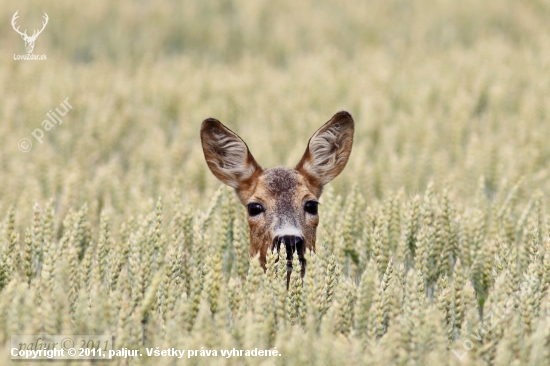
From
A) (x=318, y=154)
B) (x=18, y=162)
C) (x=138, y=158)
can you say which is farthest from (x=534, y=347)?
(x=18, y=162)

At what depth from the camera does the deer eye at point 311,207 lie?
4789 millimetres

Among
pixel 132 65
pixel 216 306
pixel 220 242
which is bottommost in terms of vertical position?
pixel 216 306

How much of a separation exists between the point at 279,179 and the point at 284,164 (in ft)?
10.2

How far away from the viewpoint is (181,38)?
50.1 ft

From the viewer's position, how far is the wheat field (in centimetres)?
332

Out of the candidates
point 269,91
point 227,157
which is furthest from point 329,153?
point 269,91

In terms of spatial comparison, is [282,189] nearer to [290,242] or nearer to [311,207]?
[311,207]

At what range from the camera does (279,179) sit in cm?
485

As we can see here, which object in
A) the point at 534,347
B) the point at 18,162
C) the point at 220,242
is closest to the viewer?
the point at 534,347

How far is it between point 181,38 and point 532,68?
23.8ft

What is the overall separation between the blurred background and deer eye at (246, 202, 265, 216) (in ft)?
3.26

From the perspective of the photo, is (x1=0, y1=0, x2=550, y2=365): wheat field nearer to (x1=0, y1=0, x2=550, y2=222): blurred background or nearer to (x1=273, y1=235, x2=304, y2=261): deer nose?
(x1=0, y1=0, x2=550, y2=222): blurred background

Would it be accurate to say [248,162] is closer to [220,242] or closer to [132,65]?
[220,242]

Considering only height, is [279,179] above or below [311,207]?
above
